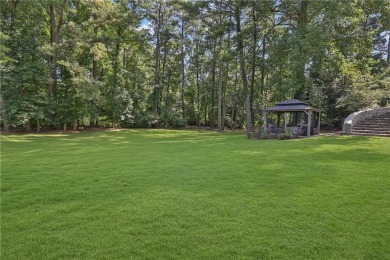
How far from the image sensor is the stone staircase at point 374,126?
11508mm

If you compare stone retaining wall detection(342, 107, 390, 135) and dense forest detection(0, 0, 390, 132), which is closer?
stone retaining wall detection(342, 107, 390, 135)

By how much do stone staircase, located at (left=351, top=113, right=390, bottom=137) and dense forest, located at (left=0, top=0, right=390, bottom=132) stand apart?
179 centimetres

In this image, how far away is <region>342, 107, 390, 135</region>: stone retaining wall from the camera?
11773 millimetres

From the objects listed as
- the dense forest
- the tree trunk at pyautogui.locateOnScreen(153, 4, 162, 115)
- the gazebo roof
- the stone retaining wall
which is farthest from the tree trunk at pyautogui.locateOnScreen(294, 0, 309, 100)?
the tree trunk at pyautogui.locateOnScreen(153, 4, 162, 115)

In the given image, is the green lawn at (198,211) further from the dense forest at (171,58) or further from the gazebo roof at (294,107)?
the dense forest at (171,58)

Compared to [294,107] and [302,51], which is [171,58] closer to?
[302,51]

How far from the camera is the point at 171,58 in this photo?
84.7 feet

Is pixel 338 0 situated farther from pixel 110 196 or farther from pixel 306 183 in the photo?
pixel 110 196

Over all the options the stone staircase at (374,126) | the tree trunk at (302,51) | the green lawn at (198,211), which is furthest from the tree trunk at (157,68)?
the green lawn at (198,211)

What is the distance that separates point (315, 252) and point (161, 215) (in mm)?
1816

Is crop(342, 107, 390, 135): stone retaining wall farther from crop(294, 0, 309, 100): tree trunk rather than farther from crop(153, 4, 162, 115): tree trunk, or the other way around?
Answer: crop(153, 4, 162, 115): tree trunk

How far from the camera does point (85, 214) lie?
336cm

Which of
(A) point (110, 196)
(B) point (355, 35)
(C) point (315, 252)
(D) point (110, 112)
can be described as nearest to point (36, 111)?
(D) point (110, 112)

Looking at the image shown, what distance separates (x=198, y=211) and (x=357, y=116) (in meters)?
12.8
